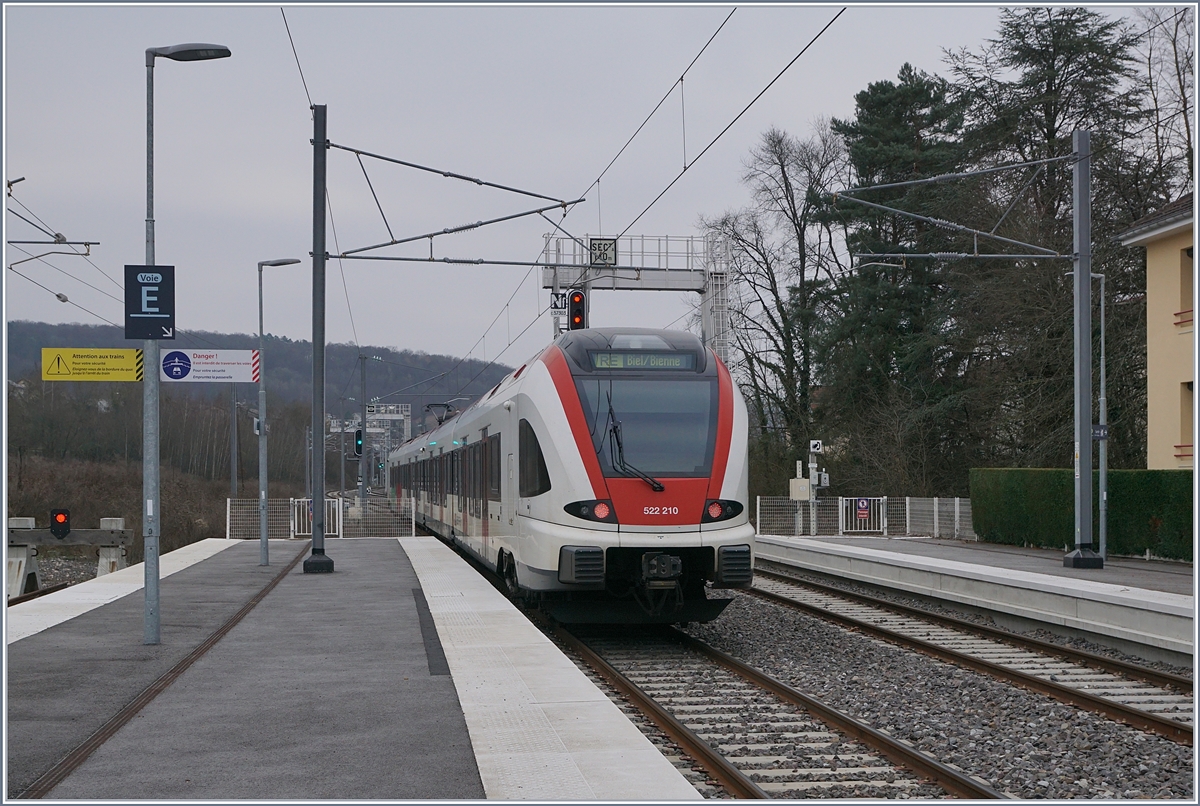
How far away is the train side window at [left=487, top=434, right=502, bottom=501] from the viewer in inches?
655

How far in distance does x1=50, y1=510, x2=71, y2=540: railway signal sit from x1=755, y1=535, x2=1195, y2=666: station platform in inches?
648

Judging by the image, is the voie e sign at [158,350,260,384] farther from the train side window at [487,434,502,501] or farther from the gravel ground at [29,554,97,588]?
the gravel ground at [29,554,97,588]

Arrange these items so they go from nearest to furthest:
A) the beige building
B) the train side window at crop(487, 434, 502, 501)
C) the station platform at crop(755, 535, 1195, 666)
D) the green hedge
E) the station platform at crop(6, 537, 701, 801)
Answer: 1. the station platform at crop(6, 537, 701, 801)
2. the station platform at crop(755, 535, 1195, 666)
3. the train side window at crop(487, 434, 502, 501)
4. the green hedge
5. the beige building

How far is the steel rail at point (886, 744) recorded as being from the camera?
7344mm

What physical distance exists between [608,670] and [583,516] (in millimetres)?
1913

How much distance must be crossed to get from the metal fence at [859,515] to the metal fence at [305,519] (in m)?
12.1

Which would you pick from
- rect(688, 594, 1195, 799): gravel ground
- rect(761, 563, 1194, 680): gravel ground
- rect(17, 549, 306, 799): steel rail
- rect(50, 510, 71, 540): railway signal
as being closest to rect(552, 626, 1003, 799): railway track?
rect(688, 594, 1195, 799): gravel ground

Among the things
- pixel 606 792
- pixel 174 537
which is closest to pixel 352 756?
pixel 606 792

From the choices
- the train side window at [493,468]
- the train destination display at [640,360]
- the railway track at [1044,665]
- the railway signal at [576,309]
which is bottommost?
the railway track at [1044,665]

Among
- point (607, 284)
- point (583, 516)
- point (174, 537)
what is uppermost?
point (607, 284)

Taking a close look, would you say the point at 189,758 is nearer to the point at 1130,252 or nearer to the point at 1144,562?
the point at 1144,562

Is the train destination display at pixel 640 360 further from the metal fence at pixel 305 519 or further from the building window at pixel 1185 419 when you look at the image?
the metal fence at pixel 305 519

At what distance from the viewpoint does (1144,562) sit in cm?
2505

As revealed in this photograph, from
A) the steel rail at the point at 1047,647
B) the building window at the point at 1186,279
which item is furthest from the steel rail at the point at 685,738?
the building window at the point at 1186,279
